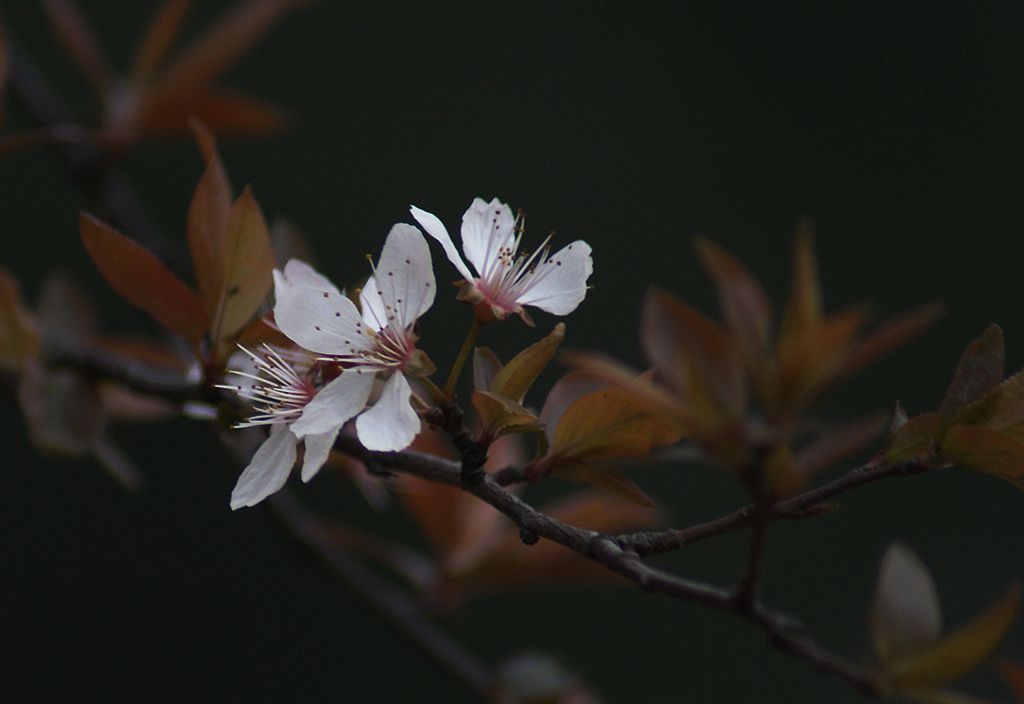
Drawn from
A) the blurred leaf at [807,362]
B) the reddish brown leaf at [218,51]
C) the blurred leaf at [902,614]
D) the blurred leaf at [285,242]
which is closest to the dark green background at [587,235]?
the reddish brown leaf at [218,51]

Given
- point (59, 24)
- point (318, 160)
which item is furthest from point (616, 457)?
point (318, 160)

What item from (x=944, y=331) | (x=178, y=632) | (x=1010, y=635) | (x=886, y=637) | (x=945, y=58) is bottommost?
(x=178, y=632)

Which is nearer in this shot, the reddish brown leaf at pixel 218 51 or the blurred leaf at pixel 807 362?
the blurred leaf at pixel 807 362

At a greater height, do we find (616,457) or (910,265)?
(910,265)

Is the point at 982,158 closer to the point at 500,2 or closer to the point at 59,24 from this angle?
the point at 500,2

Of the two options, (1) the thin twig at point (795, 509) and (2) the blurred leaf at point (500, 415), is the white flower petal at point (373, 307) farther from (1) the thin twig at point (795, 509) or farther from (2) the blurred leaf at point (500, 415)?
(1) the thin twig at point (795, 509)

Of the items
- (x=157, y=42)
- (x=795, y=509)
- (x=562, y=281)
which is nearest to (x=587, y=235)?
(x=157, y=42)

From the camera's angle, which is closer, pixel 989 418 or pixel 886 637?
pixel 989 418
